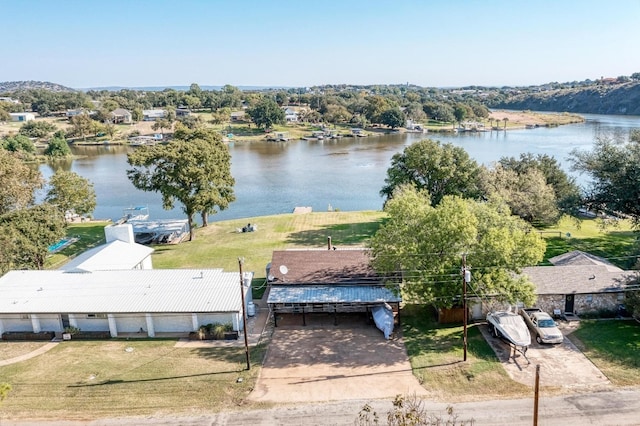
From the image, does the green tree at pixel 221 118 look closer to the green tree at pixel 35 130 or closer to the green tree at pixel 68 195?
the green tree at pixel 35 130

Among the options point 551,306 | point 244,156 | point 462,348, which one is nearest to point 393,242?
point 462,348

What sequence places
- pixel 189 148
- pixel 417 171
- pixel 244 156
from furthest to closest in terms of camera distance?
pixel 244 156, pixel 417 171, pixel 189 148

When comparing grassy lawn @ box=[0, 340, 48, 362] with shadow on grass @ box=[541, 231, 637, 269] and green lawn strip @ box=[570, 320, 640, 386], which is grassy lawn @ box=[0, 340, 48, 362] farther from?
shadow on grass @ box=[541, 231, 637, 269]

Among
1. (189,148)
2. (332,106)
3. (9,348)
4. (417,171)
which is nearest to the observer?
(9,348)

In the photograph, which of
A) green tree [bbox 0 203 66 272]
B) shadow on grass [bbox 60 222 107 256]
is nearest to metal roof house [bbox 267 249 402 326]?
green tree [bbox 0 203 66 272]

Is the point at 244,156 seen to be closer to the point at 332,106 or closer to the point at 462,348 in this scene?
the point at 332,106

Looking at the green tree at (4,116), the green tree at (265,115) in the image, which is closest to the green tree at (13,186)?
the green tree at (265,115)
